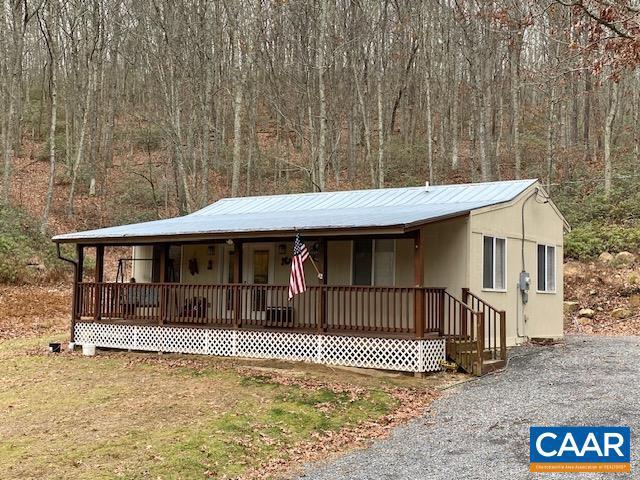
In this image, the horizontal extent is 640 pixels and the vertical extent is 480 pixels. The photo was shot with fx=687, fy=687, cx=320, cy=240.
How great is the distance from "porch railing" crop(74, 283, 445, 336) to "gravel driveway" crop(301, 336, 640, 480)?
1.85 metres

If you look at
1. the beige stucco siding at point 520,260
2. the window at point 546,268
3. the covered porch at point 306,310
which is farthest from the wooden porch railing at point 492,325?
the window at point 546,268

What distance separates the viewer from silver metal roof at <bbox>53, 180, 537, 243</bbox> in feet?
42.7

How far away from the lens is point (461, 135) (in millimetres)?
39062

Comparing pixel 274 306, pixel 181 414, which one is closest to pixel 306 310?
pixel 274 306

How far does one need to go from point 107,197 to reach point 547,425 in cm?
2733

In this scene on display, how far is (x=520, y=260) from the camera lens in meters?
15.5

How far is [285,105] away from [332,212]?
→ 66.5ft

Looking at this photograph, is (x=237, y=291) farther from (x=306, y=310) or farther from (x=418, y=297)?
(x=418, y=297)

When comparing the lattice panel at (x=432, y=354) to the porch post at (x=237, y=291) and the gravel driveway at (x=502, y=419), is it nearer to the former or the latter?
the gravel driveway at (x=502, y=419)

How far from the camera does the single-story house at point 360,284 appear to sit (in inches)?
496

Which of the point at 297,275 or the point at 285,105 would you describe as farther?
the point at 285,105

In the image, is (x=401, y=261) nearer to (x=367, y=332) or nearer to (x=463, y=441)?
(x=367, y=332)

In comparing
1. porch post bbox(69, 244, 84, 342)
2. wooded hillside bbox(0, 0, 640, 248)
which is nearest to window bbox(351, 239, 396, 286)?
porch post bbox(69, 244, 84, 342)

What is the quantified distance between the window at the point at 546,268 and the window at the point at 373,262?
4.59 meters
